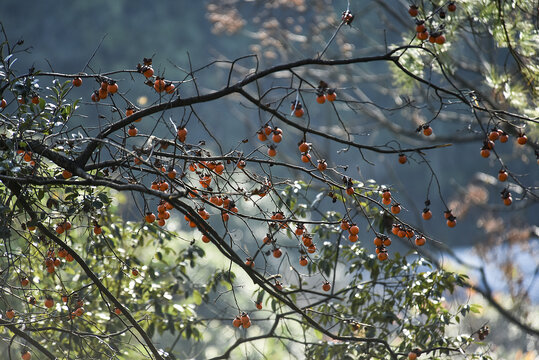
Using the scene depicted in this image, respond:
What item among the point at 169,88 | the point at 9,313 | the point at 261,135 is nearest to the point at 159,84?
the point at 169,88

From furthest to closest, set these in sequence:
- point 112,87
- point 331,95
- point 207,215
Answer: point 207,215, point 112,87, point 331,95

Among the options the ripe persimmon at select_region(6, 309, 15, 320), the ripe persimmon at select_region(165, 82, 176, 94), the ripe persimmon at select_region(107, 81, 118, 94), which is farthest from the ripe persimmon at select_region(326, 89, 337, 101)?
the ripe persimmon at select_region(6, 309, 15, 320)

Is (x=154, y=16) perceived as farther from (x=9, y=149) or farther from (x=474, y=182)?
(x=9, y=149)

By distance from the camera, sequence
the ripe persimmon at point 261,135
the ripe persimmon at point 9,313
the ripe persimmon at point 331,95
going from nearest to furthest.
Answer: the ripe persimmon at point 331,95 < the ripe persimmon at point 261,135 < the ripe persimmon at point 9,313

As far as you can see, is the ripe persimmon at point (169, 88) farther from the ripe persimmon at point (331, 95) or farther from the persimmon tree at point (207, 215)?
the ripe persimmon at point (331, 95)

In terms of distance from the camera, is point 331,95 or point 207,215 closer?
point 331,95

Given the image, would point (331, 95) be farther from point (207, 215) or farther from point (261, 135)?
point (207, 215)

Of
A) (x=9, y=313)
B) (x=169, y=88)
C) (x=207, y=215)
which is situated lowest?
(x=9, y=313)

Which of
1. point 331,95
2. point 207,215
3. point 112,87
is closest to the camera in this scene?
point 331,95

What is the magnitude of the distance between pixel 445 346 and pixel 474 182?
6.62m

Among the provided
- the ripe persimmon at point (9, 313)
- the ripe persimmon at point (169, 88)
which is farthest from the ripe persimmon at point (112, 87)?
the ripe persimmon at point (9, 313)

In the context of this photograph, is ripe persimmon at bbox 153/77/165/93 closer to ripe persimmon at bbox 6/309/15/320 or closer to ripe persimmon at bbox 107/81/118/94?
ripe persimmon at bbox 107/81/118/94

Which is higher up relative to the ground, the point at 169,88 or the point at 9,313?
the point at 169,88

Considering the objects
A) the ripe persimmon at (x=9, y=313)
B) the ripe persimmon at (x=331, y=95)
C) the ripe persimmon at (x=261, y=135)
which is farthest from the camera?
the ripe persimmon at (x=9, y=313)
